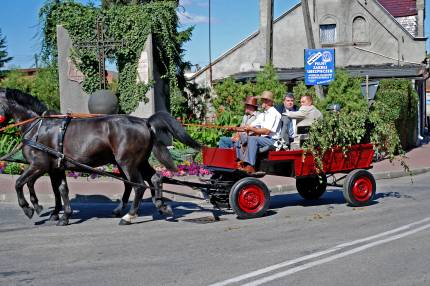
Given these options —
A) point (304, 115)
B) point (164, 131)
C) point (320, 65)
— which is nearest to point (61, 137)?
point (164, 131)

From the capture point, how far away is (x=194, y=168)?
1456 centimetres

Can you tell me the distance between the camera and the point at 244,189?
30.4 feet

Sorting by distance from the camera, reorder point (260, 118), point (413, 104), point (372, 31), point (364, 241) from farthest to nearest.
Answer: point (372, 31), point (413, 104), point (260, 118), point (364, 241)

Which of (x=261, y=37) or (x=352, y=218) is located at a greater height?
(x=261, y=37)

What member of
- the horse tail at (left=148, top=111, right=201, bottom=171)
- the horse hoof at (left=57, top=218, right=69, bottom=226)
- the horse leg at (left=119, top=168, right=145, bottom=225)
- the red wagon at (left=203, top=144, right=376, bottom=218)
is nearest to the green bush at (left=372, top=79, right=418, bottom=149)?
the red wagon at (left=203, top=144, right=376, bottom=218)

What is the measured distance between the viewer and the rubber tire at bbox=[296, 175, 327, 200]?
1121 centimetres

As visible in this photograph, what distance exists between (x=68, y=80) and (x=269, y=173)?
1016cm

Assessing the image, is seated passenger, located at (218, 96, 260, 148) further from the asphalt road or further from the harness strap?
the harness strap

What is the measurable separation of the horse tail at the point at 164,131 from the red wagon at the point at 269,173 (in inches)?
21.5

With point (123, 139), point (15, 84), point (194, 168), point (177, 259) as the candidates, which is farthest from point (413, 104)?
point (15, 84)

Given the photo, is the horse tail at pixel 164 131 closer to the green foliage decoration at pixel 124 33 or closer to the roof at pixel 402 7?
the green foliage decoration at pixel 124 33

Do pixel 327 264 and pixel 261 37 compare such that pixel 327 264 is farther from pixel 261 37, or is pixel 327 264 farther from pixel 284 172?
pixel 261 37

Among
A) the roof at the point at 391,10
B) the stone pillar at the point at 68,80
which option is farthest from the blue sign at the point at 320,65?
the roof at the point at 391,10

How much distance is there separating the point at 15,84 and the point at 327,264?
1241 inches
